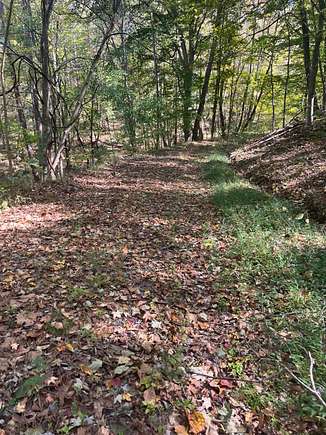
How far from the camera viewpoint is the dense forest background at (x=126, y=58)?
30.0 feet

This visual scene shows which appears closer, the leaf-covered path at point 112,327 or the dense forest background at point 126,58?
the leaf-covered path at point 112,327

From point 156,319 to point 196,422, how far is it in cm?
119

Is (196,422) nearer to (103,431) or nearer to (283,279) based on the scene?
(103,431)

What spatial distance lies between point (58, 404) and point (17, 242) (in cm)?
333

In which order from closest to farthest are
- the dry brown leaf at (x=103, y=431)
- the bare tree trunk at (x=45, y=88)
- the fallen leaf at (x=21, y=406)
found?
the dry brown leaf at (x=103, y=431)
the fallen leaf at (x=21, y=406)
the bare tree trunk at (x=45, y=88)

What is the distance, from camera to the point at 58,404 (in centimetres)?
237

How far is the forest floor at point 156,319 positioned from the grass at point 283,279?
18 mm

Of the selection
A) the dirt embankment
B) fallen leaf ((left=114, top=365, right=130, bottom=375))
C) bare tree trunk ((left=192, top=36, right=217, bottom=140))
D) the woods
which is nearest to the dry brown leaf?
the woods

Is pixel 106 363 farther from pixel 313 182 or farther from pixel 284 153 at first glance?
pixel 284 153

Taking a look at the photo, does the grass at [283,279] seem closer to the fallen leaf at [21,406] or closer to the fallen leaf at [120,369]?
the fallen leaf at [120,369]

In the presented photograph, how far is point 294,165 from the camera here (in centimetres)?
879

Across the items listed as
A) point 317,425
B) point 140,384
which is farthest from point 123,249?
point 317,425

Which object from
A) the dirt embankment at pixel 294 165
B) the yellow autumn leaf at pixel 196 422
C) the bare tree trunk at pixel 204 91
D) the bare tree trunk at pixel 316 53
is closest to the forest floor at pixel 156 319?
the yellow autumn leaf at pixel 196 422

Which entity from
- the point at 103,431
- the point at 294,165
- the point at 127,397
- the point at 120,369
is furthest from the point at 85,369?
the point at 294,165
